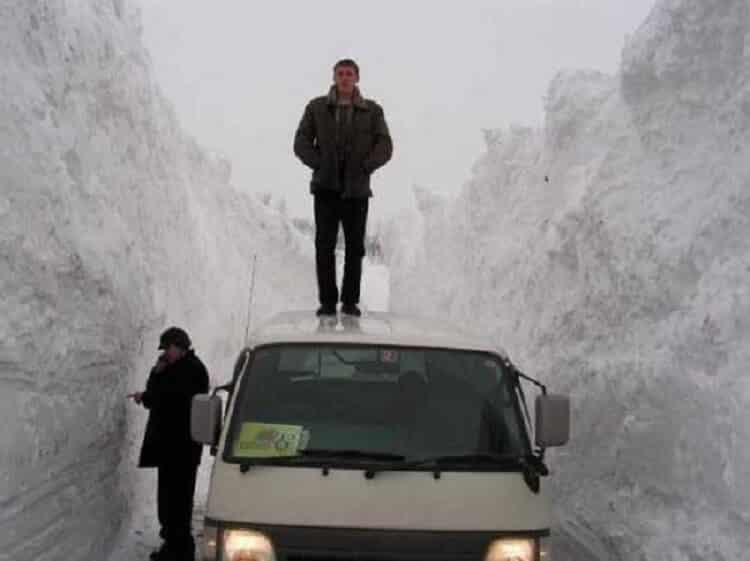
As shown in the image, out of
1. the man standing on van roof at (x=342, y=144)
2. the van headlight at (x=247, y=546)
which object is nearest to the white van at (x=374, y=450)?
the van headlight at (x=247, y=546)

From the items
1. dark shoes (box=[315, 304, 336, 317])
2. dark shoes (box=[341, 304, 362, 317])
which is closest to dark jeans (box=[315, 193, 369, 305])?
dark shoes (box=[341, 304, 362, 317])

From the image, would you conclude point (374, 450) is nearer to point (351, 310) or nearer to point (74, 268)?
point (351, 310)

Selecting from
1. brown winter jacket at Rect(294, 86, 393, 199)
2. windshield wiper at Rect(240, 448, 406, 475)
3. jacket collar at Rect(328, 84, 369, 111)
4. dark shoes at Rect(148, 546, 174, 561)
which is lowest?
dark shoes at Rect(148, 546, 174, 561)

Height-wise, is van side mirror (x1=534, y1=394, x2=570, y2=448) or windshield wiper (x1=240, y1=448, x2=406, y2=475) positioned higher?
van side mirror (x1=534, y1=394, x2=570, y2=448)

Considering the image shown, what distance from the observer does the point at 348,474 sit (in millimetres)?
4309

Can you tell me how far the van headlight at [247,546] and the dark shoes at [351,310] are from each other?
2.50 m

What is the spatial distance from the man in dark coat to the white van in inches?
65.2

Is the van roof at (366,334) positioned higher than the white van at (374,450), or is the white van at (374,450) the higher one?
the van roof at (366,334)

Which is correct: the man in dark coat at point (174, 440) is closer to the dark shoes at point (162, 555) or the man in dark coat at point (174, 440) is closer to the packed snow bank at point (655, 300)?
the dark shoes at point (162, 555)

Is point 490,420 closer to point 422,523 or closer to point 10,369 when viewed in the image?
point 422,523

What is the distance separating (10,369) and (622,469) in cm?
412

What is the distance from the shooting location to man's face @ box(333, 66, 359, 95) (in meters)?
7.17

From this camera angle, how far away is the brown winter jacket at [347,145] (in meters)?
7.27

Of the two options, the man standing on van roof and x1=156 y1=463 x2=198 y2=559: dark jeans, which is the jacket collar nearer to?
the man standing on van roof
